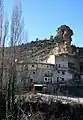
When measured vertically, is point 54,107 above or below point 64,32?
below

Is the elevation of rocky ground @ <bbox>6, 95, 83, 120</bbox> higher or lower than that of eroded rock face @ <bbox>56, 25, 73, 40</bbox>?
lower

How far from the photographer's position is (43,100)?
825 inches

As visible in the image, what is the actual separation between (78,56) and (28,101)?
2858 cm

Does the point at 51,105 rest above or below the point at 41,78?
below

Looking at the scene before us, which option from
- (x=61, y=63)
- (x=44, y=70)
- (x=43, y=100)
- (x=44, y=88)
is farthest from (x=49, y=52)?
(x=43, y=100)

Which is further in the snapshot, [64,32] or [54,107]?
[64,32]

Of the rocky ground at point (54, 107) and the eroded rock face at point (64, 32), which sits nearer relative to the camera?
the rocky ground at point (54, 107)

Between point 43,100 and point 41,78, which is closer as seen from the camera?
point 43,100

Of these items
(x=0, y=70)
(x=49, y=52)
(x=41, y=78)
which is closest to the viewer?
(x=0, y=70)

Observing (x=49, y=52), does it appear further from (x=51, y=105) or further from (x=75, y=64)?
(x=51, y=105)

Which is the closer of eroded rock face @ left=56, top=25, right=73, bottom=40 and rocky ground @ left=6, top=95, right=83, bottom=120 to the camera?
rocky ground @ left=6, top=95, right=83, bottom=120

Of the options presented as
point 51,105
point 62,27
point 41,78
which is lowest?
point 51,105

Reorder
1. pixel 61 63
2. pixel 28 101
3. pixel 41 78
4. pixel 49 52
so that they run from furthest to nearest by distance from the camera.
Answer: pixel 49 52, pixel 61 63, pixel 41 78, pixel 28 101

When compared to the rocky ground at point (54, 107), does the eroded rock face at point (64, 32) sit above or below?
above
